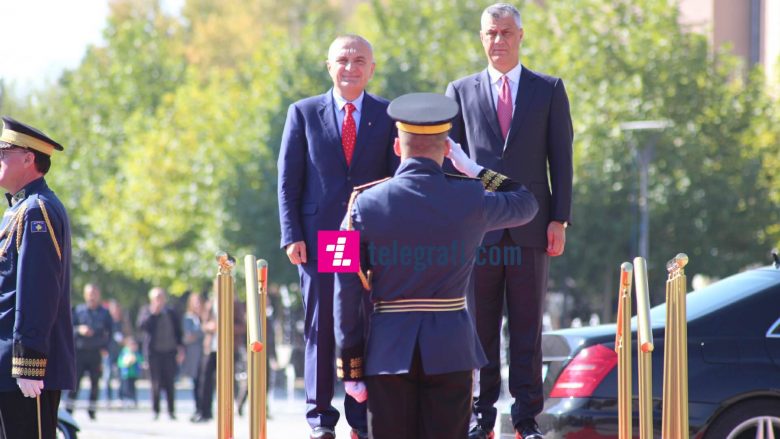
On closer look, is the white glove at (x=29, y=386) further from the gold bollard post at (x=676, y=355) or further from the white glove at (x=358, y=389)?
the gold bollard post at (x=676, y=355)

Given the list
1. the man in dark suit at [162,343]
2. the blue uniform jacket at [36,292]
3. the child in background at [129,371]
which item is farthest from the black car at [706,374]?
the child in background at [129,371]

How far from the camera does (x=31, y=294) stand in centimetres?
757

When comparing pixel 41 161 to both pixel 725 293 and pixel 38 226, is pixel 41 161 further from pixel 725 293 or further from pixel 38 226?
pixel 725 293

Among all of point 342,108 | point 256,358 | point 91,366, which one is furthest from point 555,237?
point 91,366

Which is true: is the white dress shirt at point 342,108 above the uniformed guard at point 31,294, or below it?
above

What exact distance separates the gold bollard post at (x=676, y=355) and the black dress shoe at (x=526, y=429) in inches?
30.5

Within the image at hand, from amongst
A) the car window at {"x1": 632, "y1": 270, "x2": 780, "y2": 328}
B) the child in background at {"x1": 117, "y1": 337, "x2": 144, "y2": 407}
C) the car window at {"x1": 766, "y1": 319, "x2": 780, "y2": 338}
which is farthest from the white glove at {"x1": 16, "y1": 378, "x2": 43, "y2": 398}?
the child in background at {"x1": 117, "y1": 337, "x2": 144, "y2": 407}

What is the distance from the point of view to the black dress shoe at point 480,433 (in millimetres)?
7438

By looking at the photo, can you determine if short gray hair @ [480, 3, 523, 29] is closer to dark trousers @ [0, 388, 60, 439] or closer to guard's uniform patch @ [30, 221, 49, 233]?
guard's uniform patch @ [30, 221, 49, 233]

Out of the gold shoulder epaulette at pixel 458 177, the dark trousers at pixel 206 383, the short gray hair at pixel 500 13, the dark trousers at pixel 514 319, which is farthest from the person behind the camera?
the dark trousers at pixel 206 383

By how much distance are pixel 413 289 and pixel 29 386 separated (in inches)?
94.6

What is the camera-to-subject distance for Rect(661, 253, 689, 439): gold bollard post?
7012 millimetres

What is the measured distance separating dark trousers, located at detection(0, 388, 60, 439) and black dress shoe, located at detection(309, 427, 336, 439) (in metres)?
1.55

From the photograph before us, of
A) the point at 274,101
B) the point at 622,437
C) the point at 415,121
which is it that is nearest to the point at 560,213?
the point at 622,437
